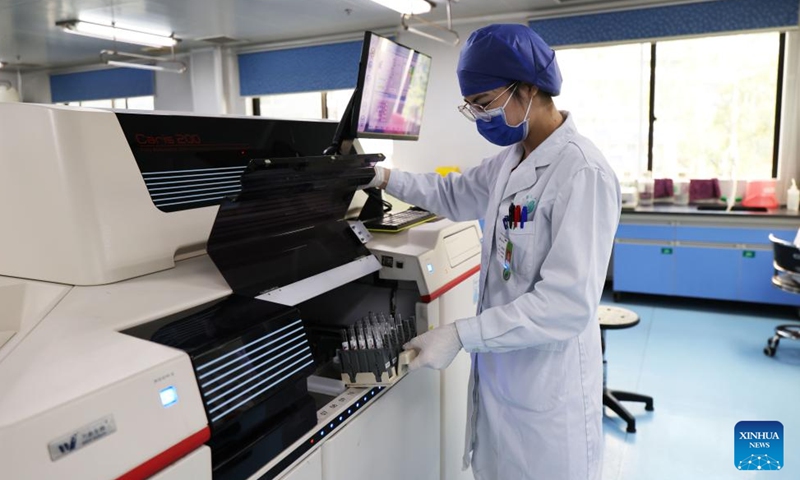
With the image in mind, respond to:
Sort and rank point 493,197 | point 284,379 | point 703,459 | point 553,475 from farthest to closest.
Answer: point 703,459 < point 493,197 < point 553,475 < point 284,379

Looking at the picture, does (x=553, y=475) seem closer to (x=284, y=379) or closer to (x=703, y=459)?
(x=284, y=379)

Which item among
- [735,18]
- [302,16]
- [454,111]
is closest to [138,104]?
[302,16]

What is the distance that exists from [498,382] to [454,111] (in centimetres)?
516

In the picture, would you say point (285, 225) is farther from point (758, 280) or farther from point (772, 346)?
point (758, 280)

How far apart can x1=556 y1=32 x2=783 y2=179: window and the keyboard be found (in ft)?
14.1

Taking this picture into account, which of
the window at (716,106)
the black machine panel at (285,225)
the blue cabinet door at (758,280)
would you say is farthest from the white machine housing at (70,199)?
the window at (716,106)

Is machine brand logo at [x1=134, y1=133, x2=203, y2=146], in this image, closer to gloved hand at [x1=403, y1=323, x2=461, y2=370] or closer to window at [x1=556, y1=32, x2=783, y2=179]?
gloved hand at [x1=403, y1=323, x2=461, y2=370]

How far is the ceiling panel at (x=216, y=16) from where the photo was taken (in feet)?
17.9

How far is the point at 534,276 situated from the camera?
4.96 ft

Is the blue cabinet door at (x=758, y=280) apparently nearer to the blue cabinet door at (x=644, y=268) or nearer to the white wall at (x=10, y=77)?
the blue cabinet door at (x=644, y=268)

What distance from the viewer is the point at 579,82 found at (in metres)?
6.07

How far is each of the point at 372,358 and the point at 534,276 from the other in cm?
49

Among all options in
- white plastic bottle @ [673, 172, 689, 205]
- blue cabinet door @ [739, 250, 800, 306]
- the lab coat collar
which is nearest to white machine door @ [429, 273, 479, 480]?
the lab coat collar

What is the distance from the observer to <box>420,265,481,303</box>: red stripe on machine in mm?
1786
